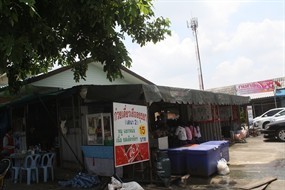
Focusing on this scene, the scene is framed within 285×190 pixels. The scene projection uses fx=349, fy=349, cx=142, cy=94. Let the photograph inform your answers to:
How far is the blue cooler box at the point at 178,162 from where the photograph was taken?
10406 millimetres

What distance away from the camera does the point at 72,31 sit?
8.52 metres

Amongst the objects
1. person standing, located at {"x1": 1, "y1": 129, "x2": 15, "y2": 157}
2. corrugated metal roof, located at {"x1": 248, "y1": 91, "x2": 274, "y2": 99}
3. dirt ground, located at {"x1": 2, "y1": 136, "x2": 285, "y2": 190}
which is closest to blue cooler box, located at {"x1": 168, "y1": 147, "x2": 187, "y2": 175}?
dirt ground, located at {"x1": 2, "y1": 136, "x2": 285, "y2": 190}

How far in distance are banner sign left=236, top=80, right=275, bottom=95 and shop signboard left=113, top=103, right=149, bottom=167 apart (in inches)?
993

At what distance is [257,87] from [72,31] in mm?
27506

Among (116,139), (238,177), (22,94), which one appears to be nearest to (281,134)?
(238,177)

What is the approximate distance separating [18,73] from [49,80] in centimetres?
469

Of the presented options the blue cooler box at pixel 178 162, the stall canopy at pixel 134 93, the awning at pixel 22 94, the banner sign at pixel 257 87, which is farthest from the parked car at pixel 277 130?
the banner sign at pixel 257 87

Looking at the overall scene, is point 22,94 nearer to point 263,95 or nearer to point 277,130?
point 277,130

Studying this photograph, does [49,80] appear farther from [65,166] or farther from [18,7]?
[18,7]

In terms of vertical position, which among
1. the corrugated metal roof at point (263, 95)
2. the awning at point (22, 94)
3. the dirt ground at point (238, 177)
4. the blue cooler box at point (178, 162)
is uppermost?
the corrugated metal roof at point (263, 95)

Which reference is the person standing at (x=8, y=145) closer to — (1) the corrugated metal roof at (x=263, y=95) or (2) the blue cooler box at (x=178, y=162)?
(2) the blue cooler box at (x=178, y=162)

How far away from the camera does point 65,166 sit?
38.4 ft

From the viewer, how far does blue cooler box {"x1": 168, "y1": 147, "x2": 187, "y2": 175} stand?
34.1 feet

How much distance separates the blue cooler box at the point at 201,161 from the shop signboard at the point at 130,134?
1.42 m
